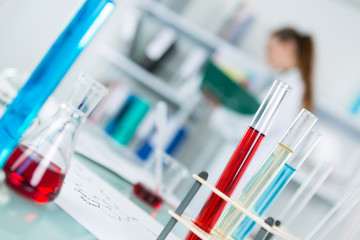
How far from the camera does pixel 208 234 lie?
374 millimetres

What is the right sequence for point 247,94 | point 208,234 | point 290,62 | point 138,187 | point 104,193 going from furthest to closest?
point 290,62 → point 247,94 → point 138,187 → point 104,193 → point 208,234

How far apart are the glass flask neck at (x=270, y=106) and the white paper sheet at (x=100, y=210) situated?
18cm

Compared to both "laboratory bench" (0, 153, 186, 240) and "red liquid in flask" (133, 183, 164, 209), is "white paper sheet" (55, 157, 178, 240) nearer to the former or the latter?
"laboratory bench" (0, 153, 186, 240)

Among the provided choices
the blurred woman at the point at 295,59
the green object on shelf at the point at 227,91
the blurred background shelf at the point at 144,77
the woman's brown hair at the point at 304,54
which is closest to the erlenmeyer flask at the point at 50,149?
the green object on shelf at the point at 227,91

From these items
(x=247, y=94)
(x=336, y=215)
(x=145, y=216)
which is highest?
(x=247, y=94)

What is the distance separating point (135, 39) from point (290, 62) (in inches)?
36.5

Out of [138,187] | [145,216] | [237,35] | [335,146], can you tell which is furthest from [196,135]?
[145,216]

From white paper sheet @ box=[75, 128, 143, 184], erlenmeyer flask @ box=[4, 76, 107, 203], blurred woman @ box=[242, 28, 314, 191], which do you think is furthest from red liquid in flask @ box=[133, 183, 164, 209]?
blurred woman @ box=[242, 28, 314, 191]

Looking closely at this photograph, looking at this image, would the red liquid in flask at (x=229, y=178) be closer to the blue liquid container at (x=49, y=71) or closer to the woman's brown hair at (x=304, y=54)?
the blue liquid container at (x=49, y=71)

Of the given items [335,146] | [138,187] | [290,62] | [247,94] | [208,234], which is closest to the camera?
[208,234]

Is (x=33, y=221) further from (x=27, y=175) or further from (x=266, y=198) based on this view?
(x=266, y=198)

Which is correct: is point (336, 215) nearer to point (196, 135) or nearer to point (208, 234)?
point (208, 234)

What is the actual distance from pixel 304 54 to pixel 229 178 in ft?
6.00

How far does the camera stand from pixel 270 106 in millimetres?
385
